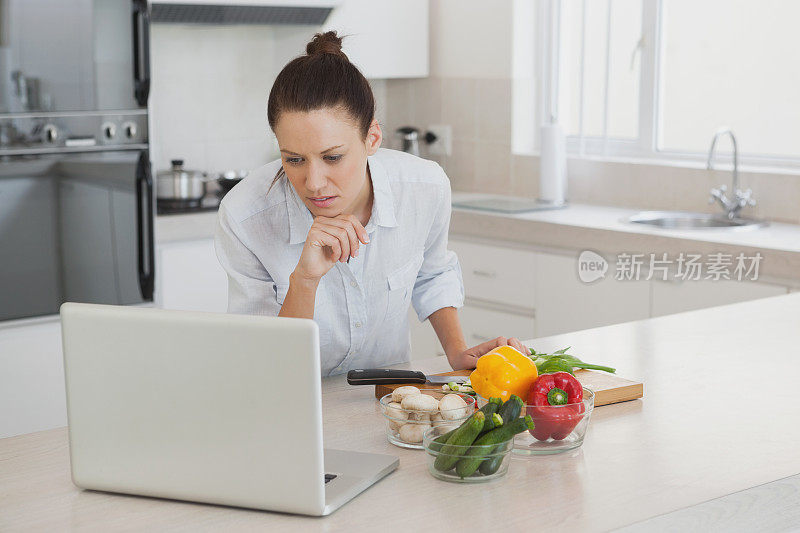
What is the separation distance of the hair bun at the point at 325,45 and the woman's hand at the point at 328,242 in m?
0.33

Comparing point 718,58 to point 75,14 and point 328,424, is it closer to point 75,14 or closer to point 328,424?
point 75,14

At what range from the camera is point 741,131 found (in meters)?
3.76

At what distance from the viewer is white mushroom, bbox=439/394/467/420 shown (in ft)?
4.45

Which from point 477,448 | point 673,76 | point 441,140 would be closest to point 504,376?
point 477,448

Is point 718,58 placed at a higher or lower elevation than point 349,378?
higher

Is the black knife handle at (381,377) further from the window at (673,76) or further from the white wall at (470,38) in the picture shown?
the white wall at (470,38)

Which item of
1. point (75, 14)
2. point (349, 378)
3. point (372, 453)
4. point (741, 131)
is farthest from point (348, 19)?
point (372, 453)

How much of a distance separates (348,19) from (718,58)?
151cm

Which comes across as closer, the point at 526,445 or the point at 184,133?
the point at 526,445

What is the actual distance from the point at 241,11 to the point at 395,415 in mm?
2910

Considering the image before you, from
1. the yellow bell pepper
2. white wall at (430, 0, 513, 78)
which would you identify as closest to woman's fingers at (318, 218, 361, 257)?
the yellow bell pepper

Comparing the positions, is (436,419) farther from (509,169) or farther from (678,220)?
(509,169)

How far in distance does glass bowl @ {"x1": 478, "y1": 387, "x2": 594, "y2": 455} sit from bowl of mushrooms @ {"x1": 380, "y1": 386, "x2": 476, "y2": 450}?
0.09 m

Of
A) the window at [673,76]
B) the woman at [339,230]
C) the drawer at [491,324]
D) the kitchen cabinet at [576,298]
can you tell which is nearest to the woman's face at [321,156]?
the woman at [339,230]
